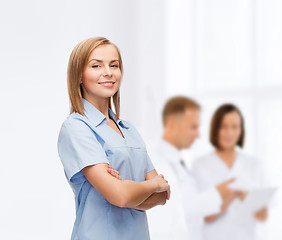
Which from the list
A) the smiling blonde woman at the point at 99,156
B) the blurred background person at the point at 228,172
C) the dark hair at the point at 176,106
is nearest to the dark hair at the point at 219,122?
the blurred background person at the point at 228,172

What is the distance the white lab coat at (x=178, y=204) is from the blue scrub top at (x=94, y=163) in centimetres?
68

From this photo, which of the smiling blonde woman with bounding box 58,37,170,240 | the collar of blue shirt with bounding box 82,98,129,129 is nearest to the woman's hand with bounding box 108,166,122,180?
the smiling blonde woman with bounding box 58,37,170,240

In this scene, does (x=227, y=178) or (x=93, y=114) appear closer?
(x=93, y=114)

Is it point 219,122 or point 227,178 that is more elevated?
point 219,122

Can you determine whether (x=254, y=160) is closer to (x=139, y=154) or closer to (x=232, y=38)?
(x=232, y=38)

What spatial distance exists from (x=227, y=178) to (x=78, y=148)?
1.46 metres

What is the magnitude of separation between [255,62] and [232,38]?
22 centimetres

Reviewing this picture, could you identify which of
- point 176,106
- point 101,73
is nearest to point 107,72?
point 101,73

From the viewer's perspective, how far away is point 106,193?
2.54 ft

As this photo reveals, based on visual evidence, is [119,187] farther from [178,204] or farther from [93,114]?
[178,204]

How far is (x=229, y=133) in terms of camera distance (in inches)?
86.2

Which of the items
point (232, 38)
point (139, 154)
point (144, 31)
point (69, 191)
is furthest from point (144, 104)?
point (139, 154)

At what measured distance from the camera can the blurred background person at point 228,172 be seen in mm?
2166

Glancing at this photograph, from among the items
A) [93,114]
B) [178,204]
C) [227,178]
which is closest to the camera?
[93,114]
